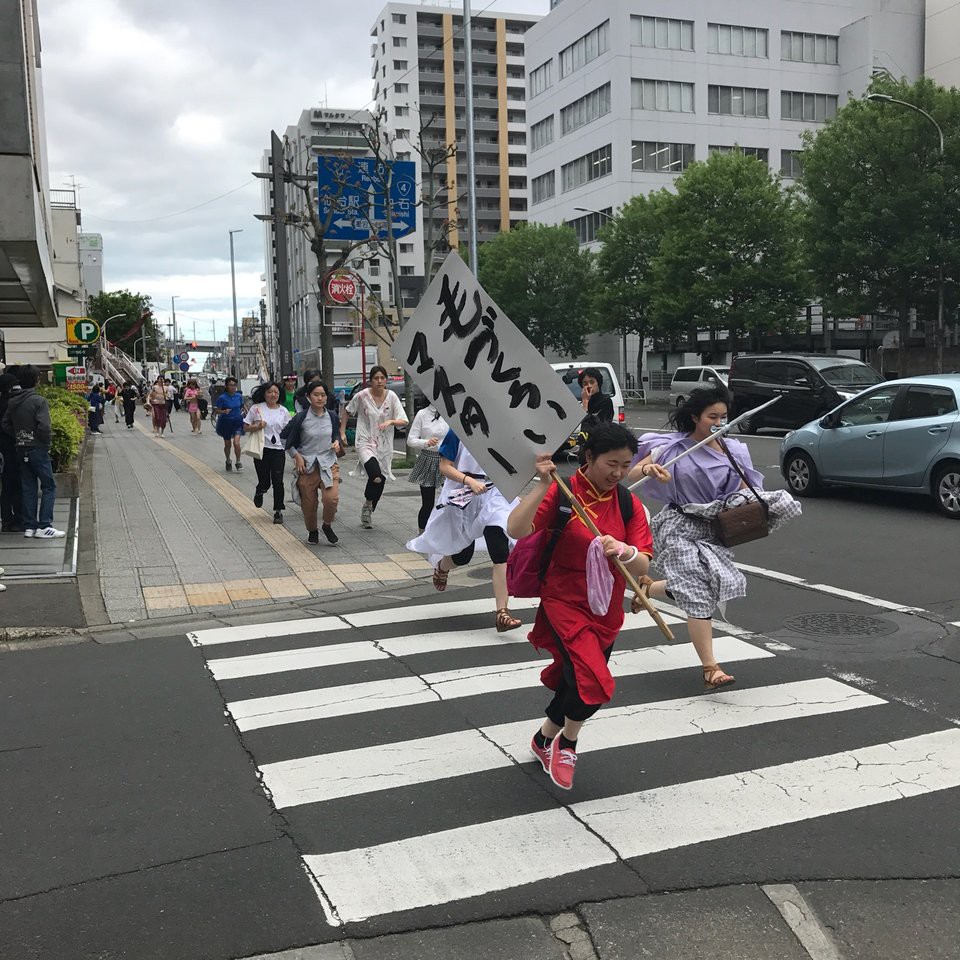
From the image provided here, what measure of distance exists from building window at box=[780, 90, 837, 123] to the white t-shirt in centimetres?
5307

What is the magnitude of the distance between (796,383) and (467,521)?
1717 centimetres

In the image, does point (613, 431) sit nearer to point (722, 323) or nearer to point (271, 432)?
point (271, 432)

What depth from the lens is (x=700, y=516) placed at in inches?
231

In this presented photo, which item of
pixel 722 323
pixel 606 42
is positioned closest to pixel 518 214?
pixel 606 42

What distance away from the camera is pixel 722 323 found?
43281 mm

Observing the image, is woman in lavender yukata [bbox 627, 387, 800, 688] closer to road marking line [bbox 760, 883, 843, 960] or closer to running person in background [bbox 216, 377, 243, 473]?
road marking line [bbox 760, 883, 843, 960]

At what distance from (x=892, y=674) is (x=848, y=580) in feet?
8.98

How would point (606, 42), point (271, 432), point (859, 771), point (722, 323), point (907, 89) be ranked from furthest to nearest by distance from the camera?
point (606, 42)
point (722, 323)
point (907, 89)
point (271, 432)
point (859, 771)

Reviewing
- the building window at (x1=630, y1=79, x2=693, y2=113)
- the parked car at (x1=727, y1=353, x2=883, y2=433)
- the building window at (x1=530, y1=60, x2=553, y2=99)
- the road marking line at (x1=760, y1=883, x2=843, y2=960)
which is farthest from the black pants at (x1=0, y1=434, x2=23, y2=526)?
the building window at (x1=530, y1=60, x2=553, y2=99)

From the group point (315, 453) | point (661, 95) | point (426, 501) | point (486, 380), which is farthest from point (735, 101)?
point (486, 380)

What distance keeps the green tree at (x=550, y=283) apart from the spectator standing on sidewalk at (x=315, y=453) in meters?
45.4

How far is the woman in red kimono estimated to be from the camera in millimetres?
4129

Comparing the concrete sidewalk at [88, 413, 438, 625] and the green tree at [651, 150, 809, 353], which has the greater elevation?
the green tree at [651, 150, 809, 353]

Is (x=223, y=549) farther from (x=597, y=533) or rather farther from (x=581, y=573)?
(x=597, y=533)
